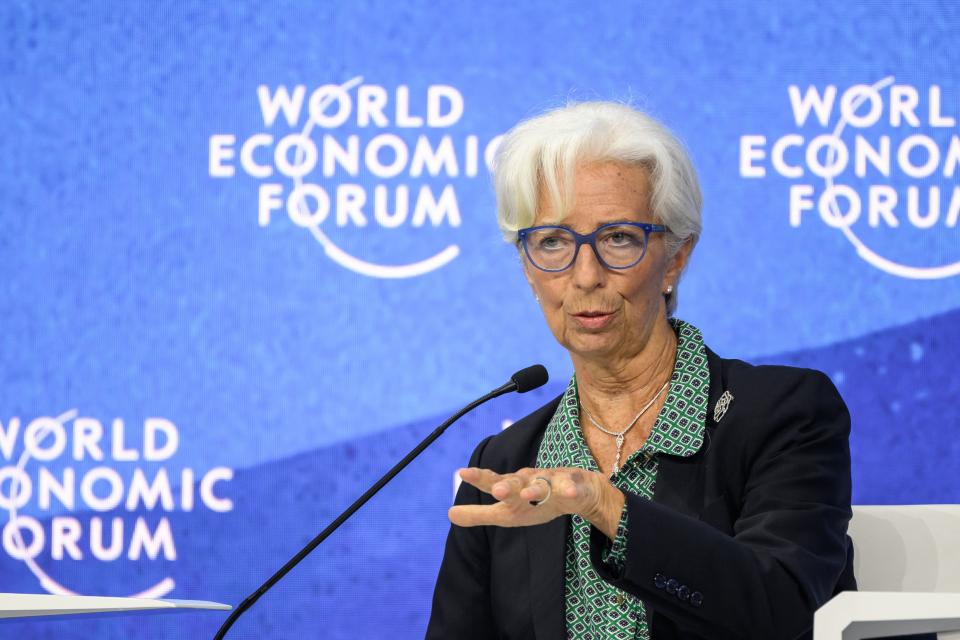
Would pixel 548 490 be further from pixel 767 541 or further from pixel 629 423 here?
pixel 629 423

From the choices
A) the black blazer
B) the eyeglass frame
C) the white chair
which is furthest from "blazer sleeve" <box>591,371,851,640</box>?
the eyeglass frame

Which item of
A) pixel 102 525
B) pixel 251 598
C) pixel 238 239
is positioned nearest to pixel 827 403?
pixel 251 598

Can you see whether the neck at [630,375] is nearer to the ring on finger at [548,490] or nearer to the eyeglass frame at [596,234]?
the eyeglass frame at [596,234]

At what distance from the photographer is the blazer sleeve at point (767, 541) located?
53.4 inches

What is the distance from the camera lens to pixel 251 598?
1780mm

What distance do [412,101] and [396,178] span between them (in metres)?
0.21

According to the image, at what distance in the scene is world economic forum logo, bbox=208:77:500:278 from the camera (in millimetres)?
3012

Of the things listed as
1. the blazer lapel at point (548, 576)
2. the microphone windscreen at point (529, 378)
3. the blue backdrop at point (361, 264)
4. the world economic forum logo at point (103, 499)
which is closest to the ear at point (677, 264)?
the microphone windscreen at point (529, 378)

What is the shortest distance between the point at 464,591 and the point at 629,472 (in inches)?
14.2

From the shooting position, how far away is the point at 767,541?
4.92 ft

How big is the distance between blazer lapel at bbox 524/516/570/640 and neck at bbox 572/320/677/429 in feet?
0.74

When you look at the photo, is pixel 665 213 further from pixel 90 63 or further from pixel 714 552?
pixel 90 63

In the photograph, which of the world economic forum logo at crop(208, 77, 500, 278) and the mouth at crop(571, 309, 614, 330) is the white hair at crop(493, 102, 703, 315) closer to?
the mouth at crop(571, 309, 614, 330)

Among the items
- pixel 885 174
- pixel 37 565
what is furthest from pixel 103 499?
pixel 885 174
